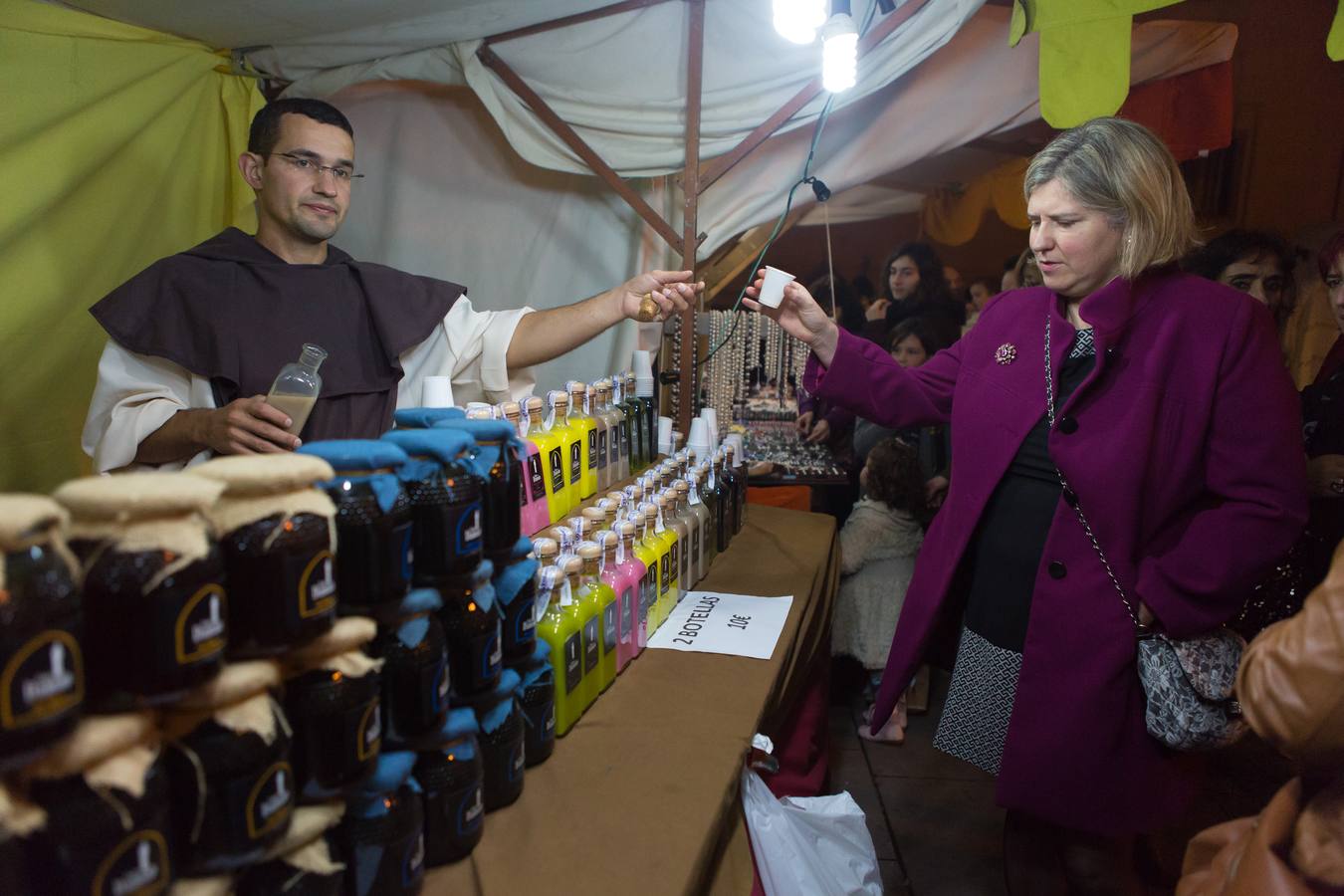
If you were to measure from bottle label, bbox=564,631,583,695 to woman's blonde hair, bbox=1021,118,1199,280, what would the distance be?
126cm

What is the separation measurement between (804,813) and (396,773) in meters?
1.20

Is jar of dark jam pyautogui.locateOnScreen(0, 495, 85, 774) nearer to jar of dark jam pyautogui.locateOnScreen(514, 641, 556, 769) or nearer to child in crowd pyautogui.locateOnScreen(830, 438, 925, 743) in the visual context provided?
jar of dark jam pyautogui.locateOnScreen(514, 641, 556, 769)

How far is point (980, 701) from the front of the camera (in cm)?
187

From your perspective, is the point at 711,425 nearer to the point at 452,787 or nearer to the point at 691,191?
the point at 691,191

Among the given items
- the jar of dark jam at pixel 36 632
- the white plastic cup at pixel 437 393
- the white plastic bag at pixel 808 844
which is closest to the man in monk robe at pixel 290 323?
the white plastic cup at pixel 437 393

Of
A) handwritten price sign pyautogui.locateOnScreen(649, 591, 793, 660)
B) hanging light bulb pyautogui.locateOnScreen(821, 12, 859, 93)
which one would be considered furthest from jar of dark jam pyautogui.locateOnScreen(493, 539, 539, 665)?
hanging light bulb pyautogui.locateOnScreen(821, 12, 859, 93)

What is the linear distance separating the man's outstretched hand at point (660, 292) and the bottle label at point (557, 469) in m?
0.64

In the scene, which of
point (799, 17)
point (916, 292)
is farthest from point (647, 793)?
point (916, 292)

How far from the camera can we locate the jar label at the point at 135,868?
0.63 meters

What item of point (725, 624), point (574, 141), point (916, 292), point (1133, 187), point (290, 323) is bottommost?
point (725, 624)

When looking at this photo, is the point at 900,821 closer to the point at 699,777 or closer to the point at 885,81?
the point at 699,777

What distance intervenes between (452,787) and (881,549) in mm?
2566

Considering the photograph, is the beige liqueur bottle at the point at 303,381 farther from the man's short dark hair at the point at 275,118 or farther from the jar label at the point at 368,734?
the jar label at the point at 368,734

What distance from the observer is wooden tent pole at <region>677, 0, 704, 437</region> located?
9.39 feet
